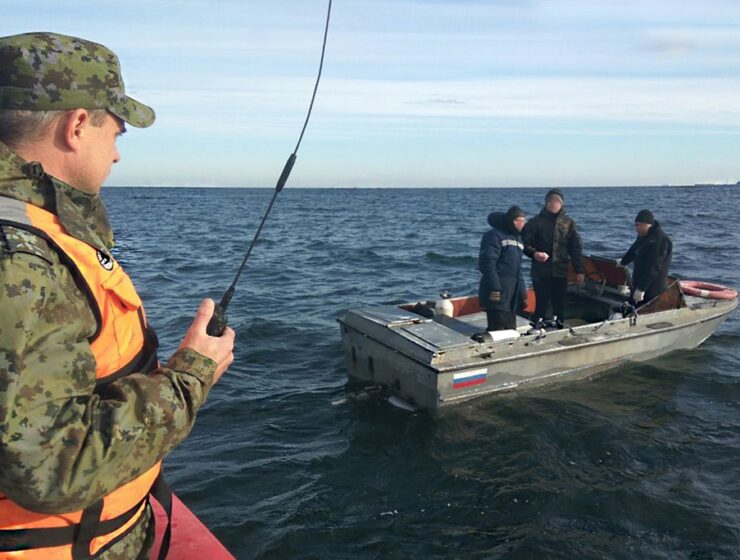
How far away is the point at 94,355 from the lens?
1604 mm

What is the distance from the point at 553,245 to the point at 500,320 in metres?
2.14

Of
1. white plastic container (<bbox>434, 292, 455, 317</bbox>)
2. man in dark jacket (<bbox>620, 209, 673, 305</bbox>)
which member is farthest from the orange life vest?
man in dark jacket (<bbox>620, 209, 673, 305</bbox>)

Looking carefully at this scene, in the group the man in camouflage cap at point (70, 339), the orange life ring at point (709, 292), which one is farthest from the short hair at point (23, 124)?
the orange life ring at point (709, 292)

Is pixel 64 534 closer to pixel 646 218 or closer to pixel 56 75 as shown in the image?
pixel 56 75

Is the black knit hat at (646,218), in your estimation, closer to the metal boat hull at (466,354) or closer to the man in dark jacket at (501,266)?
the metal boat hull at (466,354)

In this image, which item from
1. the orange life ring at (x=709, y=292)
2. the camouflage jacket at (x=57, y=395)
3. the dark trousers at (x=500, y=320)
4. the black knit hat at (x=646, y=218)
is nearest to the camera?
the camouflage jacket at (x=57, y=395)

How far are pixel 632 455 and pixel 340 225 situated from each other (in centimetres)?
3523

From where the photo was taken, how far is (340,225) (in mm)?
41469

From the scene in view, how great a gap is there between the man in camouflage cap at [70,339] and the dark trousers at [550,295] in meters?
8.85

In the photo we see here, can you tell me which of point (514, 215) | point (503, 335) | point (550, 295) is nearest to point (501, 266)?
point (514, 215)

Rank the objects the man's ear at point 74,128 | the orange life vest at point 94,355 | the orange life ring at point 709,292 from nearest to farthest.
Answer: the orange life vest at point 94,355 < the man's ear at point 74,128 < the orange life ring at point 709,292

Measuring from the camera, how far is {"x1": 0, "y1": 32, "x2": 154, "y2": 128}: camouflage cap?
153cm

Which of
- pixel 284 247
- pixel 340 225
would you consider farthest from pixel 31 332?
pixel 340 225

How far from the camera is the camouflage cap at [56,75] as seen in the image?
1.53 metres
